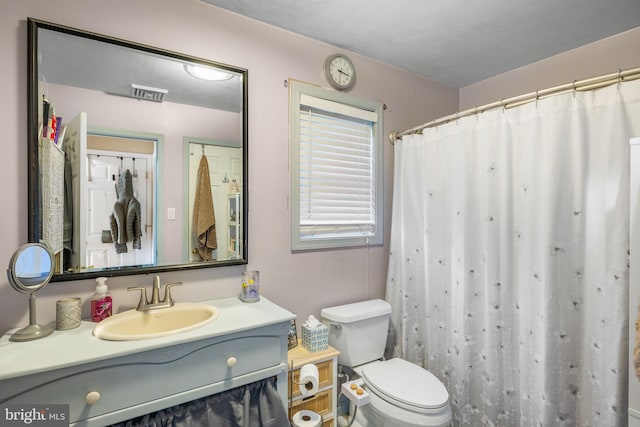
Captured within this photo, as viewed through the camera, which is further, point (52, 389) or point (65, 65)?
point (65, 65)

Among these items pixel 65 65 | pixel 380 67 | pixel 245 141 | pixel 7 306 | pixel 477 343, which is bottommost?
pixel 477 343

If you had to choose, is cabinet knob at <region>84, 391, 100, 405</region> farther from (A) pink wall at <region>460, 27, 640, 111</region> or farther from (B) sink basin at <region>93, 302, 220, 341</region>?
(A) pink wall at <region>460, 27, 640, 111</region>

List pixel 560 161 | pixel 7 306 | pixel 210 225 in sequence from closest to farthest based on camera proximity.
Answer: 1. pixel 7 306
2. pixel 560 161
3. pixel 210 225

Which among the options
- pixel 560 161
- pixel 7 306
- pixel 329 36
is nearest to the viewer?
pixel 7 306

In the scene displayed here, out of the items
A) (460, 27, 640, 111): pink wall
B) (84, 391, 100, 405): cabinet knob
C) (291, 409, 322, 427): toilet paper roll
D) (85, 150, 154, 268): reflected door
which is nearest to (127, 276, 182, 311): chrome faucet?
(85, 150, 154, 268): reflected door

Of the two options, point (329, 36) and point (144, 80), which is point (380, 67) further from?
point (144, 80)

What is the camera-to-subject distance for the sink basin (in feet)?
4.00

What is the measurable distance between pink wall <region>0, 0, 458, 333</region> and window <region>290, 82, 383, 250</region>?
0.07 metres

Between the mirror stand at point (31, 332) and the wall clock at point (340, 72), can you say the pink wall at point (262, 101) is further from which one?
the mirror stand at point (31, 332)

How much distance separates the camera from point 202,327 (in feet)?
4.01

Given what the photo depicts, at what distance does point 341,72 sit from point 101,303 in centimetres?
184

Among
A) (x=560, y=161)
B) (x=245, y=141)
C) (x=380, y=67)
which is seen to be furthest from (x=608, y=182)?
(x=245, y=141)

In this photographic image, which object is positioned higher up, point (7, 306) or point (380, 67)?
point (380, 67)

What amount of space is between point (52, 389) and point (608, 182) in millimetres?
2194
